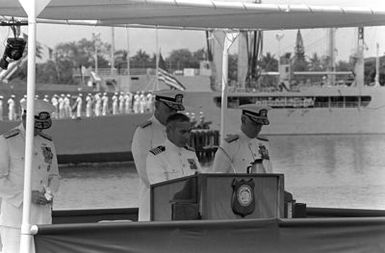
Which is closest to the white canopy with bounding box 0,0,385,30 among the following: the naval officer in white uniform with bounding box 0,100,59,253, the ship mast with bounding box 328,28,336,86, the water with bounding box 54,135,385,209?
the naval officer in white uniform with bounding box 0,100,59,253

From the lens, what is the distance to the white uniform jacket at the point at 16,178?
559cm

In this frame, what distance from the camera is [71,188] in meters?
28.7

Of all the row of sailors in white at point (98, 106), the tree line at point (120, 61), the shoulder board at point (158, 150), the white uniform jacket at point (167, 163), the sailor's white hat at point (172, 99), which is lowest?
the white uniform jacket at point (167, 163)

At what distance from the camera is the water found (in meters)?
23.8

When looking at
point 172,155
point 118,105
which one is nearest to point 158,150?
point 172,155

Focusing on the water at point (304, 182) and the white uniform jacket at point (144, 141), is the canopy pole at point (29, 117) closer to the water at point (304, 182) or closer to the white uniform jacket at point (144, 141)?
the white uniform jacket at point (144, 141)

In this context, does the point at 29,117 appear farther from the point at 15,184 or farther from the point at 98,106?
the point at 98,106

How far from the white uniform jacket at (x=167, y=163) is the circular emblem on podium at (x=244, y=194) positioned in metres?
0.87

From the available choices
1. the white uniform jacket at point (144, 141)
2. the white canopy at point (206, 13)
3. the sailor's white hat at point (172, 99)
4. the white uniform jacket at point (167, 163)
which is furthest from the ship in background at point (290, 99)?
the white uniform jacket at point (167, 163)

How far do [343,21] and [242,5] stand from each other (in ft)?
5.47

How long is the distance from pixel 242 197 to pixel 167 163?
943 millimetres

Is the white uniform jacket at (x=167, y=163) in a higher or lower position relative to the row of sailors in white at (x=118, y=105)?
A: lower

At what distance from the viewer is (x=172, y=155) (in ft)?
18.7

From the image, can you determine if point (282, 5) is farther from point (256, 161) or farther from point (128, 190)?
point (128, 190)
